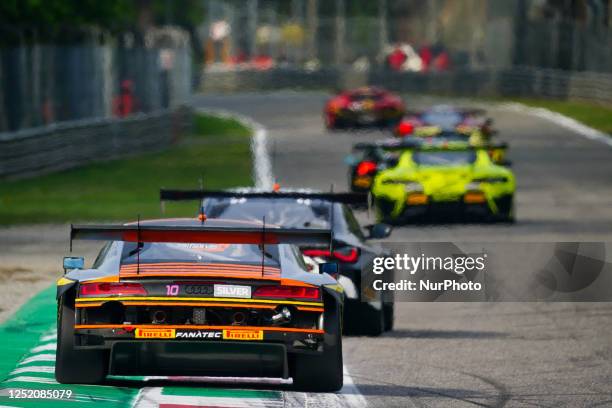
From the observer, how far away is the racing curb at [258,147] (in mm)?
37713

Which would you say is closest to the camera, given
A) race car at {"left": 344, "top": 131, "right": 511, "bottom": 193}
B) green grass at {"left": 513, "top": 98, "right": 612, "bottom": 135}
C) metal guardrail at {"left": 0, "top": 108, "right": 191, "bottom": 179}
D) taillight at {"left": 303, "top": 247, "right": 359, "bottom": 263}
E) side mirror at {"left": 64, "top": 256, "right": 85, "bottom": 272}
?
side mirror at {"left": 64, "top": 256, "right": 85, "bottom": 272}

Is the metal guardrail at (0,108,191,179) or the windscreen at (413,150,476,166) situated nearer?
the windscreen at (413,150,476,166)

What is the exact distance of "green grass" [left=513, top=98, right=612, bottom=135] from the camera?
51500 mm

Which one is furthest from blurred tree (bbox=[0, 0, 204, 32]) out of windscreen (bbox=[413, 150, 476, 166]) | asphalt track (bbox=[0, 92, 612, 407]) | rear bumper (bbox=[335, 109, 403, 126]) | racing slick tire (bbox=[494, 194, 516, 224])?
asphalt track (bbox=[0, 92, 612, 407])

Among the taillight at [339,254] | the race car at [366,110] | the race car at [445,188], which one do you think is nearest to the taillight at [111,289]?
the taillight at [339,254]

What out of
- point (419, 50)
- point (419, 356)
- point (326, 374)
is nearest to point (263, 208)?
point (419, 356)

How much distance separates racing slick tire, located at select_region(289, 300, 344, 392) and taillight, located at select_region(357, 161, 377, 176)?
17330 mm

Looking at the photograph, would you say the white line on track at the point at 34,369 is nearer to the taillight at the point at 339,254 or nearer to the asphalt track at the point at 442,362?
the asphalt track at the point at 442,362

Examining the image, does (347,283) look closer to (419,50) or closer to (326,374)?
(326,374)

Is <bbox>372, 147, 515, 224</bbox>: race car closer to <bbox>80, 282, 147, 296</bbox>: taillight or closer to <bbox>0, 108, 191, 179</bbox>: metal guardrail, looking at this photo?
<bbox>0, 108, 191, 179</bbox>: metal guardrail

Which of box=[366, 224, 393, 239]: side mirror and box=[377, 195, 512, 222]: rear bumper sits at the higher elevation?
box=[366, 224, 393, 239]: side mirror

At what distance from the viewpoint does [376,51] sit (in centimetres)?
8412

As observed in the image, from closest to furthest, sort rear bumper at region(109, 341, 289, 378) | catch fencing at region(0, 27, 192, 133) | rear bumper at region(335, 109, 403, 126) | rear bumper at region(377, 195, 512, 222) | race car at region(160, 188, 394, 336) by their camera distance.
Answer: rear bumper at region(109, 341, 289, 378), race car at region(160, 188, 394, 336), rear bumper at region(377, 195, 512, 222), catch fencing at region(0, 27, 192, 133), rear bumper at region(335, 109, 403, 126)

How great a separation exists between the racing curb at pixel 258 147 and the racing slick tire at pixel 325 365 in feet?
71.3
